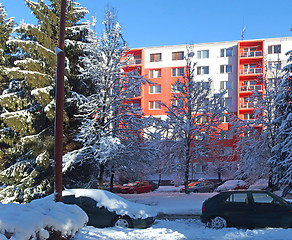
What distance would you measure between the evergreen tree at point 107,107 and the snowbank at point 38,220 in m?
12.2

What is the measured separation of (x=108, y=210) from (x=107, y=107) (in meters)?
10.4

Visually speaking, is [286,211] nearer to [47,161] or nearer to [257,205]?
[257,205]

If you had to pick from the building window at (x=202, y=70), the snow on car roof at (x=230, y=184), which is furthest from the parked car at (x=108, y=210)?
the building window at (x=202, y=70)

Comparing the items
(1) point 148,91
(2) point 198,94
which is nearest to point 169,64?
(1) point 148,91

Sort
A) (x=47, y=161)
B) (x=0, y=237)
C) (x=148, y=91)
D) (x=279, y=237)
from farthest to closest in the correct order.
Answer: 1. (x=148, y=91)
2. (x=47, y=161)
3. (x=279, y=237)
4. (x=0, y=237)

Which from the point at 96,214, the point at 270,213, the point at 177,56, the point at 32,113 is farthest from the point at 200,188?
the point at 96,214

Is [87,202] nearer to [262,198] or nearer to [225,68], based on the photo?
[262,198]

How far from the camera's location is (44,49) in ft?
61.1

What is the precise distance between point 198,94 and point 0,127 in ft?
47.7

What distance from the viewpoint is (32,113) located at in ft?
64.5

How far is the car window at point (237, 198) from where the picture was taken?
10398mm

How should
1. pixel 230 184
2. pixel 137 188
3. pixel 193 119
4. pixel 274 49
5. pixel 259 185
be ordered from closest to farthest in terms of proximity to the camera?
pixel 193 119
pixel 259 185
pixel 230 184
pixel 137 188
pixel 274 49

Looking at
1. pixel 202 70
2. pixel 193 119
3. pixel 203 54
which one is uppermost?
pixel 203 54

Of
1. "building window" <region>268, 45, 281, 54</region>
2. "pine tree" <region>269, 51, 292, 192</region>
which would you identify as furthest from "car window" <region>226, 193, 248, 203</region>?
"building window" <region>268, 45, 281, 54</region>
